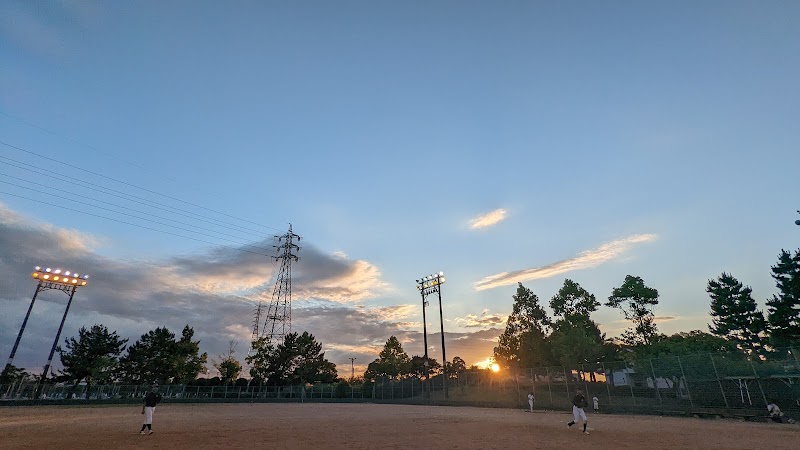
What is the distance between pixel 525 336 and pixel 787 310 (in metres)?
29.5

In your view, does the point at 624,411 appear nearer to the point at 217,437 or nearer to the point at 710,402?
the point at 710,402

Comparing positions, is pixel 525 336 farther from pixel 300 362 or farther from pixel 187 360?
pixel 187 360

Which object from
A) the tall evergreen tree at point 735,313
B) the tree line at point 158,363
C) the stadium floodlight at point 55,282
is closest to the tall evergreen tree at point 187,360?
the tree line at point 158,363

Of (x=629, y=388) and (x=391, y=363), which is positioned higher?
(x=391, y=363)

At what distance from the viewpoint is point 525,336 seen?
2175 inches

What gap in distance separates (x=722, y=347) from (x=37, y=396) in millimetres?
79824

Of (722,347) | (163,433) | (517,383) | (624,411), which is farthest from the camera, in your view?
(722,347)

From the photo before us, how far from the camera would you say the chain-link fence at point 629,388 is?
25375 mm

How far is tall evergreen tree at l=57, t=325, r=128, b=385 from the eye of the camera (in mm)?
68188

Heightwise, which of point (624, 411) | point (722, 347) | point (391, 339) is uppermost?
point (391, 339)

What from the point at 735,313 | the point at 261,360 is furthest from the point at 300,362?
the point at 735,313

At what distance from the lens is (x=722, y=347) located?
154 ft

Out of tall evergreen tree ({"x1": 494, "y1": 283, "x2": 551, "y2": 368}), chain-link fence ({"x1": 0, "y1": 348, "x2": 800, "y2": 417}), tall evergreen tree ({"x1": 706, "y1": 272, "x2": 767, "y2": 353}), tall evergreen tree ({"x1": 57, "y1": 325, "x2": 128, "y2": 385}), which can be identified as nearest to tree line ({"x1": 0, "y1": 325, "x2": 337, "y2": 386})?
tall evergreen tree ({"x1": 57, "y1": 325, "x2": 128, "y2": 385})

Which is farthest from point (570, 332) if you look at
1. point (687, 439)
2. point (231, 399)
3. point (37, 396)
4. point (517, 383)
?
point (37, 396)
